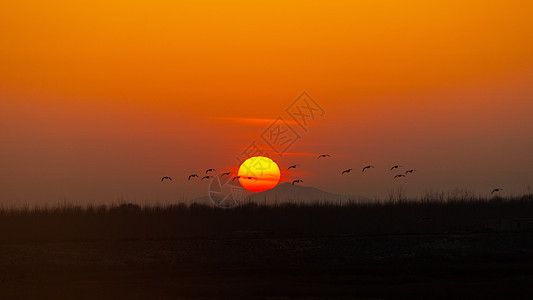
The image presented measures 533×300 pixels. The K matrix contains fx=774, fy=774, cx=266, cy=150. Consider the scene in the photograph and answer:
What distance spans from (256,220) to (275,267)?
14.5 metres

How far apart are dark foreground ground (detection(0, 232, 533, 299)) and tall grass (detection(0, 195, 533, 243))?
361 centimetres

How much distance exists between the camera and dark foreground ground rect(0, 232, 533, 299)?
65.6ft

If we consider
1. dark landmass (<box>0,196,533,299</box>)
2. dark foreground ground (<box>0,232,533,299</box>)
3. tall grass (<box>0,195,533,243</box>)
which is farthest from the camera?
tall grass (<box>0,195,533,243</box>)

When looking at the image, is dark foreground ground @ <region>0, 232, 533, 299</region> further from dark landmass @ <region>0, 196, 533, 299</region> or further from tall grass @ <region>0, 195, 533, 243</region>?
tall grass @ <region>0, 195, 533, 243</region>

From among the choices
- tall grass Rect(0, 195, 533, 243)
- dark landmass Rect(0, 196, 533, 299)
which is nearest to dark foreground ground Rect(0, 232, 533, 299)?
dark landmass Rect(0, 196, 533, 299)

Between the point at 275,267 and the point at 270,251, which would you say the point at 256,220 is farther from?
the point at 275,267

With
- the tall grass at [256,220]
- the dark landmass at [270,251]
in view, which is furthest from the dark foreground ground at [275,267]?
the tall grass at [256,220]

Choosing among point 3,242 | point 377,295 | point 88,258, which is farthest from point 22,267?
point 377,295

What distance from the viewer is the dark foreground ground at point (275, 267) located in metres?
20.0

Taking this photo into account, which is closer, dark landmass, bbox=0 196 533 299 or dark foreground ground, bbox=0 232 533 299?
dark foreground ground, bbox=0 232 533 299

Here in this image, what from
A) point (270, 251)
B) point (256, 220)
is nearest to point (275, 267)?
point (270, 251)

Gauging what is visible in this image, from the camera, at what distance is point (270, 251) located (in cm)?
3042

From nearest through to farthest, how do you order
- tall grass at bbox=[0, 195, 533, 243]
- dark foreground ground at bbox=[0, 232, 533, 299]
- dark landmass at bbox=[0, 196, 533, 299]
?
dark foreground ground at bbox=[0, 232, 533, 299], dark landmass at bbox=[0, 196, 533, 299], tall grass at bbox=[0, 195, 533, 243]

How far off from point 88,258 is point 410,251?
40.5 feet
